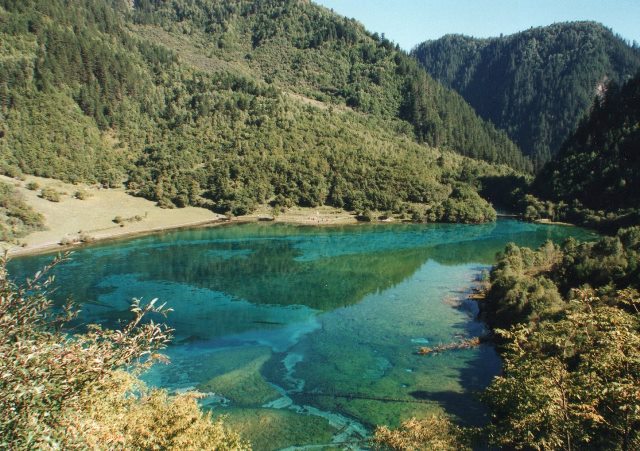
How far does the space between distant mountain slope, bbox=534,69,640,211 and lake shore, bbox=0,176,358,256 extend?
217 feet

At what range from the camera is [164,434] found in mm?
19938

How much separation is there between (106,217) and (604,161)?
141753mm

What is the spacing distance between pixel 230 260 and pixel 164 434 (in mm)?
78627

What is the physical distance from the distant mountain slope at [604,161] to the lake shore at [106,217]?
6625cm

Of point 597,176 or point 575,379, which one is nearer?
point 575,379

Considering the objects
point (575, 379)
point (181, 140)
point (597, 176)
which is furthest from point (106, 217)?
point (597, 176)

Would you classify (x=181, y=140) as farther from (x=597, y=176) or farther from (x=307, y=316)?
(x=597, y=176)

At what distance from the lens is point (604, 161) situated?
137125mm

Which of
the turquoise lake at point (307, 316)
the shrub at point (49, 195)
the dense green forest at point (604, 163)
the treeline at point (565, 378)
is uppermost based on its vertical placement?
the dense green forest at point (604, 163)

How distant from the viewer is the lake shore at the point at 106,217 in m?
108

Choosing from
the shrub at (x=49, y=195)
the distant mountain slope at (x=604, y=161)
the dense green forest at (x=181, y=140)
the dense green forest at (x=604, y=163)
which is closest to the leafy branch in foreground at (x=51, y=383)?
the shrub at (x=49, y=195)

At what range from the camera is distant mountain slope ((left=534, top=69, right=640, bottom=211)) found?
126250 millimetres

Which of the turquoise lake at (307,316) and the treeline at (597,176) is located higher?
the treeline at (597,176)

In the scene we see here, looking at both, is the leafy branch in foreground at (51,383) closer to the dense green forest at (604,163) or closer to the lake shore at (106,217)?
the lake shore at (106,217)
